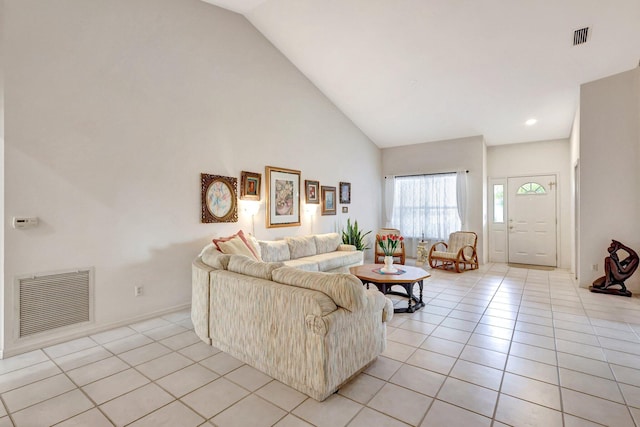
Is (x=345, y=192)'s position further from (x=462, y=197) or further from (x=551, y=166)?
(x=551, y=166)

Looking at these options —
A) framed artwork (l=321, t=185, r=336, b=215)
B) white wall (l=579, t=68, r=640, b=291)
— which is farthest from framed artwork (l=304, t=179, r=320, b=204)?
white wall (l=579, t=68, r=640, b=291)

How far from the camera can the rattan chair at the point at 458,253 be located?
642 cm

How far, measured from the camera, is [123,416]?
1980mm

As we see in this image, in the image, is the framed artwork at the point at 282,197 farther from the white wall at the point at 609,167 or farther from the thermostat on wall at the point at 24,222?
the white wall at the point at 609,167

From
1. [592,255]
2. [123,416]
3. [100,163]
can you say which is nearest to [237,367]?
[123,416]

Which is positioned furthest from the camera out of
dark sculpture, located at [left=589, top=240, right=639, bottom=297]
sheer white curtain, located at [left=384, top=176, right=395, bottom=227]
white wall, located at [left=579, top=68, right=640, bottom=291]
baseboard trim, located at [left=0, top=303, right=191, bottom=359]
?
sheer white curtain, located at [left=384, top=176, right=395, bottom=227]

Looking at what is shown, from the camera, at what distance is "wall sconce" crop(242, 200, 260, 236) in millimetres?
4969

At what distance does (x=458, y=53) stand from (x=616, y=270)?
3.95m

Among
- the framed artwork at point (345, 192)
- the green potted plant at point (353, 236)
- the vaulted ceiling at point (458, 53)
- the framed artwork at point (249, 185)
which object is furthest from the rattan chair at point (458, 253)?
the framed artwork at point (249, 185)

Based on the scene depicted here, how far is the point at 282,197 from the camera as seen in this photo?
5.59 metres

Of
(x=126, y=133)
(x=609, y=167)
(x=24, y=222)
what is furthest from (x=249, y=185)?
(x=609, y=167)

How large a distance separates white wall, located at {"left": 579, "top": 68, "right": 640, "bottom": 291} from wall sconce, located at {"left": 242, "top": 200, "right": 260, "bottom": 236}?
522cm

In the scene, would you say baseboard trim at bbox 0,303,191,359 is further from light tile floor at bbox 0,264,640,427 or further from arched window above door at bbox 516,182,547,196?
arched window above door at bbox 516,182,547,196

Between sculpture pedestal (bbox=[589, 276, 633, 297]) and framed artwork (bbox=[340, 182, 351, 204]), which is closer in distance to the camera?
sculpture pedestal (bbox=[589, 276, 633, 297])
